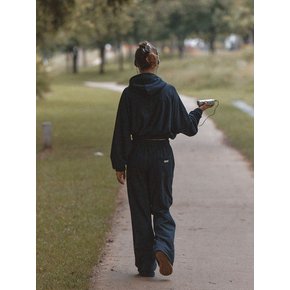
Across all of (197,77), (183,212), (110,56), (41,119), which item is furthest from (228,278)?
(110,56)

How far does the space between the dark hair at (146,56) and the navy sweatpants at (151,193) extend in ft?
1.83

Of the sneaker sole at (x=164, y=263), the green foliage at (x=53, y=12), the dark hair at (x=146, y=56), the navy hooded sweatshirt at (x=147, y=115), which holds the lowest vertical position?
the sneaker sole at (x=164, y=263)

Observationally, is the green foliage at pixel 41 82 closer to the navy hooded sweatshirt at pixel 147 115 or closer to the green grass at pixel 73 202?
the green grass at pixel 73 202

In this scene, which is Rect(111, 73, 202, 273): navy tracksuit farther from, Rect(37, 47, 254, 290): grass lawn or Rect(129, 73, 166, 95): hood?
Rect(37, 47, 254, 290): grass lawn

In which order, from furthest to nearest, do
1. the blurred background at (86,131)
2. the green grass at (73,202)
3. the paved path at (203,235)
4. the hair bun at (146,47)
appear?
the blurred background at (86,131)
the green grass at (73,202)
the paved path at (203,235)
the hair bun at (146,47)

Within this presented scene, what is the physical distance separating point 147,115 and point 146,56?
42 cm

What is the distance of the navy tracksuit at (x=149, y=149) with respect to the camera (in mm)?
6285

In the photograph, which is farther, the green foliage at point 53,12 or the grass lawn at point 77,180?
the green foliage at point 53,12

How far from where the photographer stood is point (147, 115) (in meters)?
6.28

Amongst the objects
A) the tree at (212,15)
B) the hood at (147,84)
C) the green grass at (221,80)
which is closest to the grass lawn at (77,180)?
the green grass at (221,80)

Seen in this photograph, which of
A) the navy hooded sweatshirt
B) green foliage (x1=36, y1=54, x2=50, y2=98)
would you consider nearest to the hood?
the navy hooded sweatshirt

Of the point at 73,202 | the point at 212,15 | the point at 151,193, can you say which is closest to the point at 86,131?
the point at 73,202
